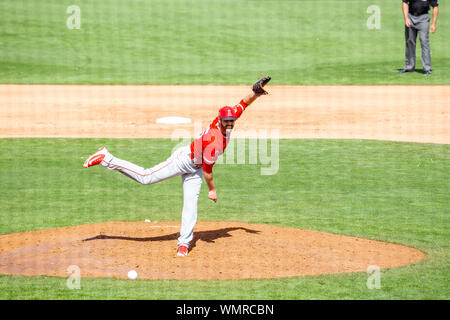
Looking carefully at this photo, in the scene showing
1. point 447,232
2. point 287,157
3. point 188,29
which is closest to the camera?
point 447,232

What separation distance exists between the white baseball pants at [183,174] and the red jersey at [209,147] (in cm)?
16

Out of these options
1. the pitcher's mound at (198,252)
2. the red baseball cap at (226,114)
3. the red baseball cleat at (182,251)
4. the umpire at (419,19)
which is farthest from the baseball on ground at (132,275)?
the umpire at (419,19)

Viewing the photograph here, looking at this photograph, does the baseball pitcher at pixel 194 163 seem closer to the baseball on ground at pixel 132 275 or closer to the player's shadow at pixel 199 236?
the player's shadow at pixel 199 236

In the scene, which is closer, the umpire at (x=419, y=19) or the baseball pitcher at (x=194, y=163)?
the baseball pitcher at (x=194, y=163)

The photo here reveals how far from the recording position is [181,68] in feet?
89.5

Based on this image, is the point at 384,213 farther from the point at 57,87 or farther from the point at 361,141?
the point at 57,87

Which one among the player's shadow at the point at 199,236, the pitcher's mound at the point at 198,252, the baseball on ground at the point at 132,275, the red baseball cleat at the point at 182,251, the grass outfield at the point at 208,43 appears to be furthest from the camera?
the grass outfield at the point at 208,43

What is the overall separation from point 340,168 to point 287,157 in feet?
4.59

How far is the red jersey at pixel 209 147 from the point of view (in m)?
8.45

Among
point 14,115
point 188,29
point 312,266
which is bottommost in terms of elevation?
point 312,266

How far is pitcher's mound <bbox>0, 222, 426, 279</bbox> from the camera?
8250 mm

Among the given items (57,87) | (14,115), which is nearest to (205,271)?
(14,115)

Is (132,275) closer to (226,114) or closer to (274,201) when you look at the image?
(226,114)
